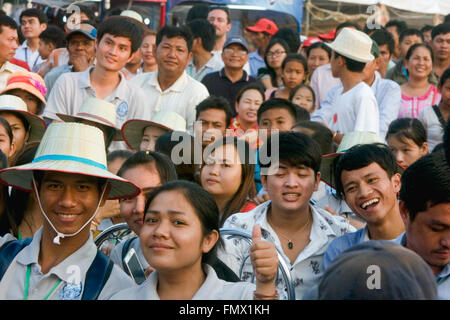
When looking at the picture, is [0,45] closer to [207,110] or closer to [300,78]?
[207,110]

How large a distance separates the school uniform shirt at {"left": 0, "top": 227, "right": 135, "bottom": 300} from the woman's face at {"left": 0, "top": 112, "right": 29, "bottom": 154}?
2.13 metres

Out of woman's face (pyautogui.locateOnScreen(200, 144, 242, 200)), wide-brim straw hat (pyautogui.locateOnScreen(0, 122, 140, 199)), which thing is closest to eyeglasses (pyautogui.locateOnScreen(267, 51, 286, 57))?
woman's face (pyautogui.locateOnScreen(200, 144, 242, 200))

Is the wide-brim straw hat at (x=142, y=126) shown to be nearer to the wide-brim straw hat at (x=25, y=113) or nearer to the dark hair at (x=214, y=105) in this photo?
the dark hair at (x=214, y=105)

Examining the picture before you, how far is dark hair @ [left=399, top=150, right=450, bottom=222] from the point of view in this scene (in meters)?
2.90

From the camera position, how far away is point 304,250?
3656 mm

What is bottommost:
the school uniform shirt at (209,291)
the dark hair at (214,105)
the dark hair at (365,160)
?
the school uniform shirt at (209,291)

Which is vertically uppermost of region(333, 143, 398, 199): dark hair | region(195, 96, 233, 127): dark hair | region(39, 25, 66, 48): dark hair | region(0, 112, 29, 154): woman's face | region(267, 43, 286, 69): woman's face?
region(39, 25, 66, 48): dark hair

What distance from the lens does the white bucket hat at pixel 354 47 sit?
6172mm

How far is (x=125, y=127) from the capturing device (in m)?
5.54

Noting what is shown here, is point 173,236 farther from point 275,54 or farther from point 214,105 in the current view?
point 275,54

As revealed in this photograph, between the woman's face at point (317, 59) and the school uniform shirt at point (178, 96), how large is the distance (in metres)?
2.58

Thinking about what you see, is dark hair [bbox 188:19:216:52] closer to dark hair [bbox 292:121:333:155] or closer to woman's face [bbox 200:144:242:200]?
dark hair [bbox 292:121:333:155]

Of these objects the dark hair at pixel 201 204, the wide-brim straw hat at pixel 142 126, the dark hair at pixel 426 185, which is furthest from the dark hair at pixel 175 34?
the dark hair at pixel 426 185

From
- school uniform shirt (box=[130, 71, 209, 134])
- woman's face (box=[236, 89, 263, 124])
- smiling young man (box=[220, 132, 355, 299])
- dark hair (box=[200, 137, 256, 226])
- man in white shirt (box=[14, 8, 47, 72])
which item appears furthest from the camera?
man in white shirt (box=[14, 8, 47, 72])
